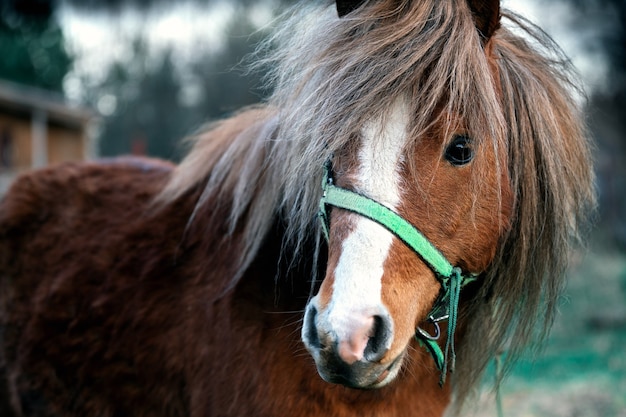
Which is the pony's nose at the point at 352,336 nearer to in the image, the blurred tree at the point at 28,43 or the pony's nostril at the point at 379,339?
the pony's nostril at the point at 379,339

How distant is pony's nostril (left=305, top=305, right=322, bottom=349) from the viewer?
151 centimetres

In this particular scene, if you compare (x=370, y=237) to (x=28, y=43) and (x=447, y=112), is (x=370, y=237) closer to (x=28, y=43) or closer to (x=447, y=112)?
(x=447, y=112)

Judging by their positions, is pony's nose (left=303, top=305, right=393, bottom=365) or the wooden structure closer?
pony's nose (left=303, top=305, right=393, bottom=365)

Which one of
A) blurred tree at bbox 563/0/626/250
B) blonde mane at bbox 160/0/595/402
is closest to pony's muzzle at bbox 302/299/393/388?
blonde mane at bbox 160/0/595/402

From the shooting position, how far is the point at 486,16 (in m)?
1.92

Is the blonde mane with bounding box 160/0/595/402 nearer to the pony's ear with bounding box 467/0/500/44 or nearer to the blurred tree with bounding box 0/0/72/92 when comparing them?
the pony's ear with bounding box 467/0/500/44

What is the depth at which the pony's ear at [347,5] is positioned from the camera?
6.49 feet

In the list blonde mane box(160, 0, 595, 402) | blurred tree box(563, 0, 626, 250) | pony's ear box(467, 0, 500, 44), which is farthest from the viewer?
blurred tree box(563, 0, 626, 250)

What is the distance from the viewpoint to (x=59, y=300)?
275 centimetres

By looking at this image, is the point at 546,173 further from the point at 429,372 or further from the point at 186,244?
the point at 186,244

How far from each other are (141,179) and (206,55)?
2978 centimetres

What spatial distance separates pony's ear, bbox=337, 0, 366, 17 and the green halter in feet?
1.88

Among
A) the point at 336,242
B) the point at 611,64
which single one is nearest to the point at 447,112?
the point at 336,242

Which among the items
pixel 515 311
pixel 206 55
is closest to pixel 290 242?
pixel 515 311
